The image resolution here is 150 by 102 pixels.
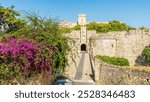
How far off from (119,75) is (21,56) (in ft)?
36.2

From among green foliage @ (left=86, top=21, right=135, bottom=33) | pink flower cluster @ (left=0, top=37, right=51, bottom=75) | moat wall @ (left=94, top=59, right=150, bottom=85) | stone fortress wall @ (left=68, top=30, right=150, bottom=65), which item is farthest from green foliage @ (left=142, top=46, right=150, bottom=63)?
pink flower cluster @ (left=0, top=37, right=51, bottom=75)

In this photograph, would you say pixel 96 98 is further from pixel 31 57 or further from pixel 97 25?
pixel 97 25

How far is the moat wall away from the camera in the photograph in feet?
48.3

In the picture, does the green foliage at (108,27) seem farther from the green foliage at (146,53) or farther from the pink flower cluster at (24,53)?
the pink flower cluster at (24,53)

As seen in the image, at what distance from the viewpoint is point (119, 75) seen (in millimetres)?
17391

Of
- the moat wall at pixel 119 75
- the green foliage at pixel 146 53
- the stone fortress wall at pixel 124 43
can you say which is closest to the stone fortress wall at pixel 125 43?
the stone fortress wall at pixel 124 43

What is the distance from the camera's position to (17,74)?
705 centimetres

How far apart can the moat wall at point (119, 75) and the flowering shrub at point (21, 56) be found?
7.76 meters

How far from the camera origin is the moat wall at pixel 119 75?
1472 centimetres

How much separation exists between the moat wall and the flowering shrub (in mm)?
7761

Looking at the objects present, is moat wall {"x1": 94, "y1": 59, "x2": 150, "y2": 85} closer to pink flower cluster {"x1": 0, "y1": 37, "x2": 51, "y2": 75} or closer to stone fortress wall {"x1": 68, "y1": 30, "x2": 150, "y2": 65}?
pink flower cluster {"x1": 0, "y1": 37, "x2": 51, "y2": 75}

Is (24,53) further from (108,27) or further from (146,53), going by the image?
(108,27)

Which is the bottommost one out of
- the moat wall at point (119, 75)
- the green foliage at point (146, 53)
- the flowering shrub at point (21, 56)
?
the green foliage at point (146, 53)

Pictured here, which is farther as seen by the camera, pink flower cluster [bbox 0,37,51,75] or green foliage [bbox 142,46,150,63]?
green foliage [bbox 142,46,150,63]
